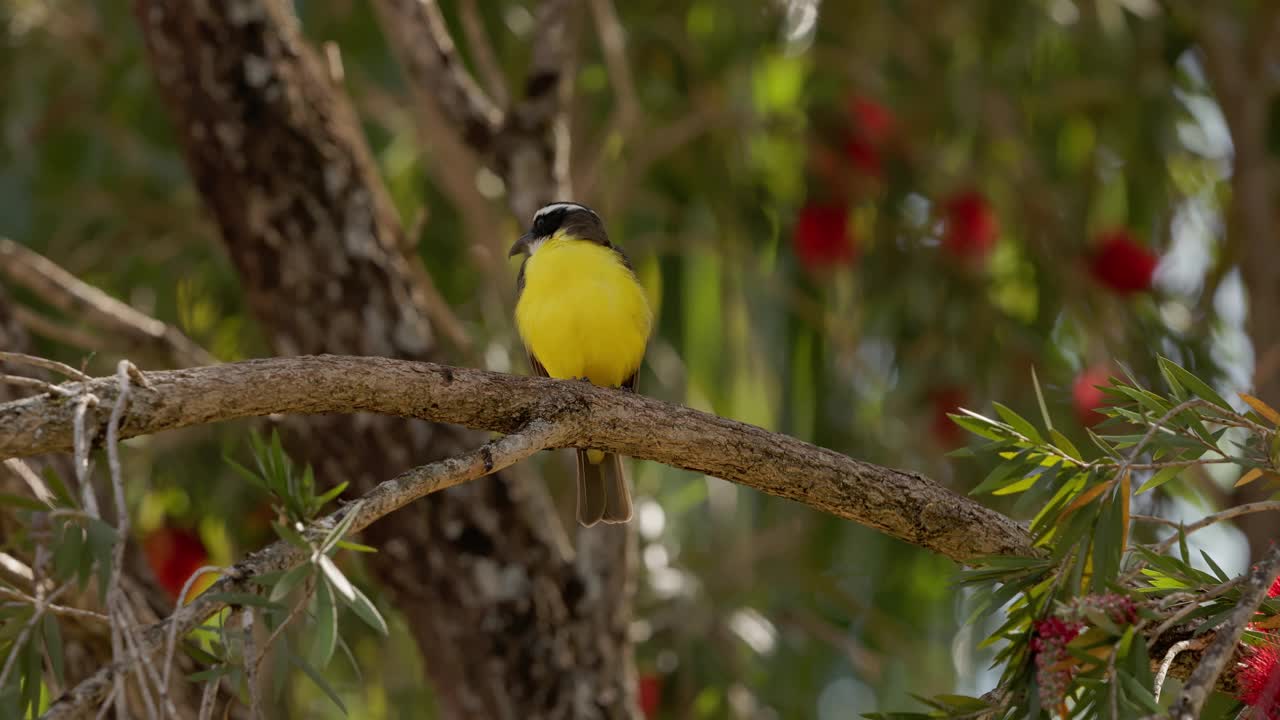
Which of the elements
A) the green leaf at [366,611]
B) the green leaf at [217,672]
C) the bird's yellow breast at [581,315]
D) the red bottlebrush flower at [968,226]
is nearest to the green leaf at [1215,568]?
the green leaf at [366,611]

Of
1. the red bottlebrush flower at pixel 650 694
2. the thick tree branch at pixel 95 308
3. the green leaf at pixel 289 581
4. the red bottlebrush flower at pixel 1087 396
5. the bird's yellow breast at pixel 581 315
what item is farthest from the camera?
the red bottlebrush flower at pixel 650 694

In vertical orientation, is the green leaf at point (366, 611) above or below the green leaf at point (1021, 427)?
below

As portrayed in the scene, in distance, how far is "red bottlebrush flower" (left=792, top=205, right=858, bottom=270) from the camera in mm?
5480

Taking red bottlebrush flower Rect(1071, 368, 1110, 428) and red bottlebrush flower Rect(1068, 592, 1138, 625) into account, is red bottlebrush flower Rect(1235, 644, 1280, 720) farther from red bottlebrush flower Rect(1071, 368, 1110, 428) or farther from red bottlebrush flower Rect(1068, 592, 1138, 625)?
red bottlebrush flower Rect(1071, 368, 1110, 428)

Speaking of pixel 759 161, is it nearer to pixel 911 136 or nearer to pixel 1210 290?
pixel 911 136

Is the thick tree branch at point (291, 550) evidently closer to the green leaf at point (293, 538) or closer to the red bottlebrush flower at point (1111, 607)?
the green leaf at point (293, 538)

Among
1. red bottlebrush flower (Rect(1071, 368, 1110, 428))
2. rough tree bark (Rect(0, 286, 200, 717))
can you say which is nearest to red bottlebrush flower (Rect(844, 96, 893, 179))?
red bottlebrush flower (Rect(1071, 368, 1110, 428))

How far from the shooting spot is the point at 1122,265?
5.37m

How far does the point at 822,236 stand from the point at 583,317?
1833 millimetres

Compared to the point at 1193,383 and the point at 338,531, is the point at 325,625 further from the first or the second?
the point at 1193,383

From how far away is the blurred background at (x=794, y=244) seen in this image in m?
5.31

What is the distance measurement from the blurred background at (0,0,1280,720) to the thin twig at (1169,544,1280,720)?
3.37 meters

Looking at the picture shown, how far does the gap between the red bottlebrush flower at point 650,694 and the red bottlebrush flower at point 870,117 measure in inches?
86.2

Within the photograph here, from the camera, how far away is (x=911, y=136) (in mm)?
5977
